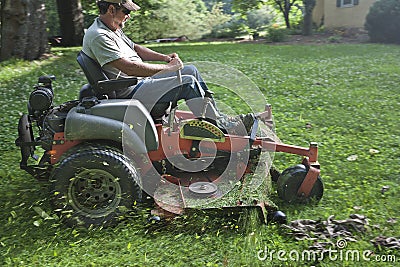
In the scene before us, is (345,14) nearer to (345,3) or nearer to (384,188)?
(345,3)

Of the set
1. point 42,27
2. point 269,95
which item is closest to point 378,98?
point 269,95

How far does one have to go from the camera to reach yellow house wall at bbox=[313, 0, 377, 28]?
1897 cm

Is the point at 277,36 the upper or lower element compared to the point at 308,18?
lower

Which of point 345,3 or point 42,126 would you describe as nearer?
point 42,126

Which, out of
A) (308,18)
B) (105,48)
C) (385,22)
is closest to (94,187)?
(105,48)

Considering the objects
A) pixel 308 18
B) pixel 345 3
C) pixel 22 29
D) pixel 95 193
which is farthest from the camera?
pixel 345 3

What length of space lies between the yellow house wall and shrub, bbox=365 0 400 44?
3.93m

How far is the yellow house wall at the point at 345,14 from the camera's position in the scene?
747 inches

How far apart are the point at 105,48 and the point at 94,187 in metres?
1.05

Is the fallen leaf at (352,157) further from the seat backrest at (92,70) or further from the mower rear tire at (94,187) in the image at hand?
the seat backrest at (92,70)

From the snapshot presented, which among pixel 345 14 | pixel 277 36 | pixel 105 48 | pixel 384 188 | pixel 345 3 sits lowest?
pixel 384 188

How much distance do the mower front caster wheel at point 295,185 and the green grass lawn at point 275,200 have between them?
0.08 m

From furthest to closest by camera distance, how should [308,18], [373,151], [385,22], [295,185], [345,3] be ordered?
1. [345,3]
2. [308,18]
3. [385,22]
4. [373,151]
5. [295,185]

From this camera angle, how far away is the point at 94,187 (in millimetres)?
3510
